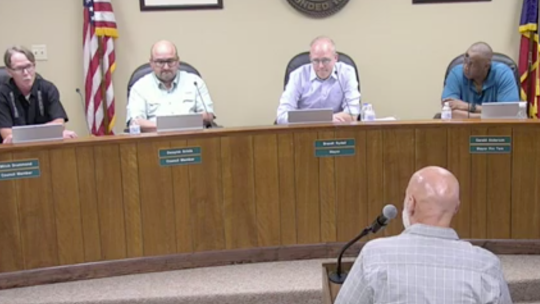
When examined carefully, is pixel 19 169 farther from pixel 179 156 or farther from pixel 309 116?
pixel 309 116

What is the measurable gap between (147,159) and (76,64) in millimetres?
2079

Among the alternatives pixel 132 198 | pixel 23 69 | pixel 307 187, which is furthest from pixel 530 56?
pixel 23 69

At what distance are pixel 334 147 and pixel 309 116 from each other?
22 cm

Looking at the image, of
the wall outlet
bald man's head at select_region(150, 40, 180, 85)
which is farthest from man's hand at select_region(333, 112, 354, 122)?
the wall outlet

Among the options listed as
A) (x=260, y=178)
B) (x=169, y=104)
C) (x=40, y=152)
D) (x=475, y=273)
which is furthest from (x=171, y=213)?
(x=475, y=273)

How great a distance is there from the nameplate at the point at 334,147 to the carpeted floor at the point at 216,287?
1.88 ft

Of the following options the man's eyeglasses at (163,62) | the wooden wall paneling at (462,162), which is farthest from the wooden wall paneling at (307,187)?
the man's eyeglasses at (163,62)

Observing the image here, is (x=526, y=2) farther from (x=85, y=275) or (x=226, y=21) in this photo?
(x=85, y=275)

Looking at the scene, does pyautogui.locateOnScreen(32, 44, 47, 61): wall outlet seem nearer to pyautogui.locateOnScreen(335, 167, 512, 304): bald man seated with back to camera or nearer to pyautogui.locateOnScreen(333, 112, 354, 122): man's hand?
pyautogui.locateOnScreen(333, 112, 354, 122): man's hand

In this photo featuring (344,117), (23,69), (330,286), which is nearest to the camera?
(330,286)

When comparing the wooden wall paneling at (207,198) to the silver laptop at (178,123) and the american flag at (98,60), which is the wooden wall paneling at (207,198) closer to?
the silver laptop at (178,123)

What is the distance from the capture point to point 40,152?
8.83 ft

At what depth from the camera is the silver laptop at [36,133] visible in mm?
2734

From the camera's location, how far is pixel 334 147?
9.62ft
